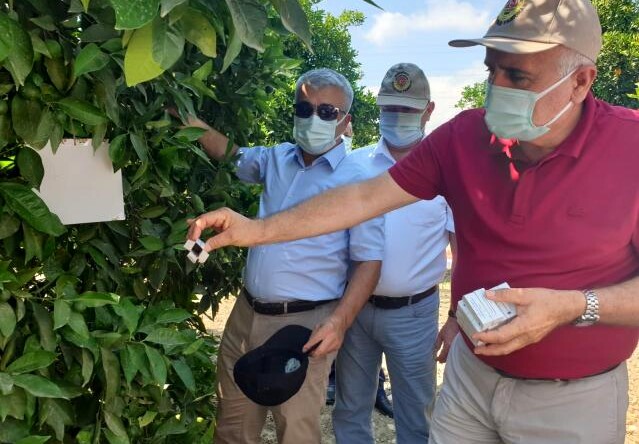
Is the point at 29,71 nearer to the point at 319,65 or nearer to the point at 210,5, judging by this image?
the point at 210,5

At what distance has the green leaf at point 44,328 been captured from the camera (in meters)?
1.36

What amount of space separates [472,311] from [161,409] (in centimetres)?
92

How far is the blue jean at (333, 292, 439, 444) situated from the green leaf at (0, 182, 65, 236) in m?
2.16

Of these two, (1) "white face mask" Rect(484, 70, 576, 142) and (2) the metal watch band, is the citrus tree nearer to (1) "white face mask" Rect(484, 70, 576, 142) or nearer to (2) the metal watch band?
(1) "white face mask" Rect(484, 70, 576, 142)

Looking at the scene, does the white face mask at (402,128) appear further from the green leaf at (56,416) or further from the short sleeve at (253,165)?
the green leaf at (56,416)

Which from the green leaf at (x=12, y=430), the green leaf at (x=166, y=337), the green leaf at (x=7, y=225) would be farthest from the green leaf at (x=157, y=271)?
the green leaf at (x=12, y=430)

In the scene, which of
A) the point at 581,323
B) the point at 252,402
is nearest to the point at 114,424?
the point at 581,323

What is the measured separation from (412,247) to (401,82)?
3.26 ft

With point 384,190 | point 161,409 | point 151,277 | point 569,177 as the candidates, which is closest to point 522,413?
point 569,177

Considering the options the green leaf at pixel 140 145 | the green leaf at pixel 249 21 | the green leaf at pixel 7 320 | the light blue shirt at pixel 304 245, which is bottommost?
the light blue shirt at pixel 304 245

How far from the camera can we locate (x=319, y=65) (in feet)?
29.3

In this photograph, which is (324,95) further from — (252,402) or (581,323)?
(581,323)

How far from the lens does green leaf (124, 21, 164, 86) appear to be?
1036 mm

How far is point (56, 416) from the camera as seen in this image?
1.40m
